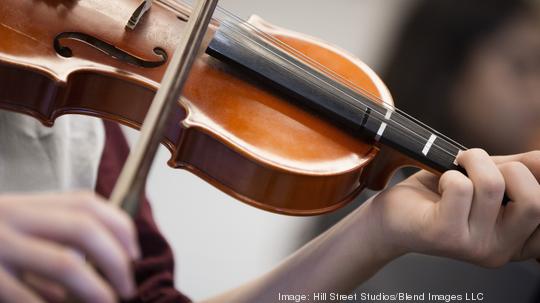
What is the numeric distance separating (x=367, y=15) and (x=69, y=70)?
1685 mm

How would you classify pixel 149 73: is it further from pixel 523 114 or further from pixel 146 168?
pixel 523 114

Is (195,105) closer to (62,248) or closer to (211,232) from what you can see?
(62,248)

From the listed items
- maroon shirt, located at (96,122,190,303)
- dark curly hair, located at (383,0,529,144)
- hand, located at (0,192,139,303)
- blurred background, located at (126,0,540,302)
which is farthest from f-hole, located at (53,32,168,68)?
dark curly hair, located at (383,0,529,144)

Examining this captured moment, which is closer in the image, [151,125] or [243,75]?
[151,125]

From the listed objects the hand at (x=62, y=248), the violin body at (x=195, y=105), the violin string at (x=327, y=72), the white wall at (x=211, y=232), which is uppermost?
the violin string at (x=327, y=72)

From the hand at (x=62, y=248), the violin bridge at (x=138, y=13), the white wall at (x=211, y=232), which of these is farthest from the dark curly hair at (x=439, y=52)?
the hand at (x=62, y=248)

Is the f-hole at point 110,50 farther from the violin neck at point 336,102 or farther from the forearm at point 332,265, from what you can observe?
the forearm at point 332,265

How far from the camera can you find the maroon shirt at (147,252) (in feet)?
2.45

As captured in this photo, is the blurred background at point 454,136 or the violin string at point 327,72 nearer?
the violin string at point 327,72

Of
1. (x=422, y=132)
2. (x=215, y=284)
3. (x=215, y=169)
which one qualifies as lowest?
(x=215, y=284)

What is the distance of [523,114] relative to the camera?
131 cm

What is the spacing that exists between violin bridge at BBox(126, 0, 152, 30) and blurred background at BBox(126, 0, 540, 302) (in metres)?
0.63

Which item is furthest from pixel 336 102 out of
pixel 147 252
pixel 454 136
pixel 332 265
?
pixel 454 136

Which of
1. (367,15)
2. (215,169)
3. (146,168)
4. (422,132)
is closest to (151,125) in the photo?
(146,168)
